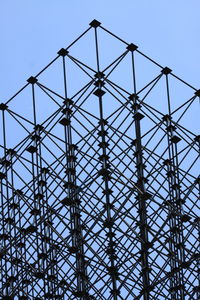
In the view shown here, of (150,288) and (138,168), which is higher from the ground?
(138,168)

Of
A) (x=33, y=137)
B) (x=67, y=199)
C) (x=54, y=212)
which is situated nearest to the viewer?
(x=67, y=199)

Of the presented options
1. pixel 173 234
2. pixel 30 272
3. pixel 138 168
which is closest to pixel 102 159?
pixel 138 168

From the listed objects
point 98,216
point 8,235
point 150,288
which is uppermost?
point 8,235

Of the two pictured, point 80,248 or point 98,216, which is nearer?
point 98,216

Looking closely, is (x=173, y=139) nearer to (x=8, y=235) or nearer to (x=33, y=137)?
(x=33, y=137)

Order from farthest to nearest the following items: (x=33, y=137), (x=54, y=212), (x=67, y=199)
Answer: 1. (x=33, y=137)
2. (x=54, y=212)
3. (x=67, y=199)

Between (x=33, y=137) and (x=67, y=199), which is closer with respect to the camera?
(x=67, y=199)

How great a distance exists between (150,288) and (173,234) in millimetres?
2287

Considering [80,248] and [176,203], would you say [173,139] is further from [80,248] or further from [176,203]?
[80,248]

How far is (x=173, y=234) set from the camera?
27.9m

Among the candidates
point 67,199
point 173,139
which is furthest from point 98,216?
point 173,139

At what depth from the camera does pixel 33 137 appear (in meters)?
29.4

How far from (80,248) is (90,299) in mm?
1375

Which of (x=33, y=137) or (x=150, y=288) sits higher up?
(x=33, y=137)
